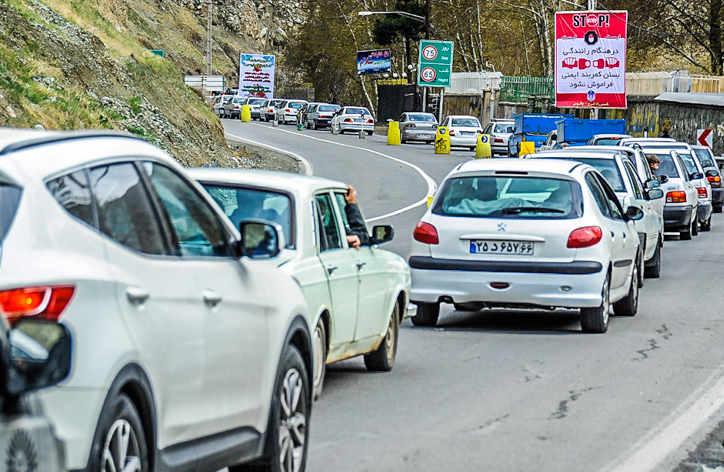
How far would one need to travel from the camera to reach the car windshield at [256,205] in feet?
27.3

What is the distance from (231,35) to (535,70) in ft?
133

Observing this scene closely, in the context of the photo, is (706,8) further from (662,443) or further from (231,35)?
(231,35)

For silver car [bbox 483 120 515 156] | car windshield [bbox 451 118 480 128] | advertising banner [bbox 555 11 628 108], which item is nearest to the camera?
advertising banner [bbox 555 11 628 108]

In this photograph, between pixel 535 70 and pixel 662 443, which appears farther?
pixel 535 70

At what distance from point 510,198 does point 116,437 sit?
27.2 ft

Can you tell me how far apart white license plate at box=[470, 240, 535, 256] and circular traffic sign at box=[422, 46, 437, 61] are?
6575 centimetres

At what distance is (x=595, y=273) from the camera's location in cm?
1180

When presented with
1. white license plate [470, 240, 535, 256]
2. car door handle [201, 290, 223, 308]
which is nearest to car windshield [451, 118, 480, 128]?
white license plate [470, 240, 535, 256]

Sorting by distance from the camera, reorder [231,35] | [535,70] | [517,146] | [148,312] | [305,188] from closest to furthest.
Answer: [148,312], [305,188], [517,146], [535,70], [231,35]

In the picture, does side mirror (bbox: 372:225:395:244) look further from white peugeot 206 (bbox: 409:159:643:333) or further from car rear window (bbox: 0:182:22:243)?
car rear window (bbox: 0:182:22:243)

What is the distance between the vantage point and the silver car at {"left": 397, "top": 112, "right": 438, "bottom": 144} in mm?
65812

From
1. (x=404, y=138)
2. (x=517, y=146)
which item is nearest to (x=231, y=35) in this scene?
(x=404, y=138)

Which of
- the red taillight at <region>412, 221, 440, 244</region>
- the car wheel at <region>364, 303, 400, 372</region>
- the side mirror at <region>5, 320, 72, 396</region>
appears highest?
the side mirror at <region>5, 320, 72, 396</region>

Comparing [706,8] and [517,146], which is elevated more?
[706,8]
